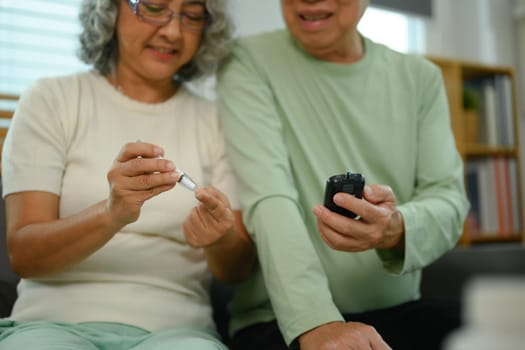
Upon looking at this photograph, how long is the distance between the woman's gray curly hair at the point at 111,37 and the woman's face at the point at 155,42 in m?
0.02

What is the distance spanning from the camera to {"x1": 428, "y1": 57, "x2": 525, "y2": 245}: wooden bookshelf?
2.55 meters

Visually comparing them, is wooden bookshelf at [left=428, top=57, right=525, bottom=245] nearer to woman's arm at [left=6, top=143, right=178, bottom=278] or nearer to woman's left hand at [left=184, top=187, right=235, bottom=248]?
woman's left hand at [left=184, top=187, right=235, bottom=248]

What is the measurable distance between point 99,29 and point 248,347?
673mm

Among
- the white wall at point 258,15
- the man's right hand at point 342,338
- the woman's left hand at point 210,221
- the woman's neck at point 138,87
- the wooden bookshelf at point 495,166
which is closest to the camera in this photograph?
the man's right hand at point 342,338

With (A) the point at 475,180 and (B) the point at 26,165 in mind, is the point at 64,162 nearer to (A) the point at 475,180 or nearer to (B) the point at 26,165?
(B) the point at 26,165

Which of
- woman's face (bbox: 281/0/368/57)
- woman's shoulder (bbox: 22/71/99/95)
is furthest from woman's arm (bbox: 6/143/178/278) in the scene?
woman's face (bbox: 281/0/368/57)

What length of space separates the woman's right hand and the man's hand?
0.75 feet

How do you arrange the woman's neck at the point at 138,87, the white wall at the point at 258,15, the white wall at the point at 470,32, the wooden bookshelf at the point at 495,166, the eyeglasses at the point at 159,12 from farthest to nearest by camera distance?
the white wall at the point at 470,32 → the wooden bookshelf at the point at 495,166 → the white wall at the point at 258,15 → the woman's neck at the point at 138,87 → the eyeglasses at the point at 159,12

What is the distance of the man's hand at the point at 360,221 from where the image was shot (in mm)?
864

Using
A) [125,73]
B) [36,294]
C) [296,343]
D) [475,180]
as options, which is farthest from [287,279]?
[475,180]

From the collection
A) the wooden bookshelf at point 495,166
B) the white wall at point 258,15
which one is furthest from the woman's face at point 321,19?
the wooden bookshelf at point 495,166

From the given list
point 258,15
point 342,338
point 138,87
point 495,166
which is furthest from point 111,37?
point 495,166

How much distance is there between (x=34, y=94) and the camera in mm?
1093

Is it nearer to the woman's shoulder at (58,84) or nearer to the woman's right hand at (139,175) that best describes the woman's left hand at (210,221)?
the woman's right hand at (139,175)
